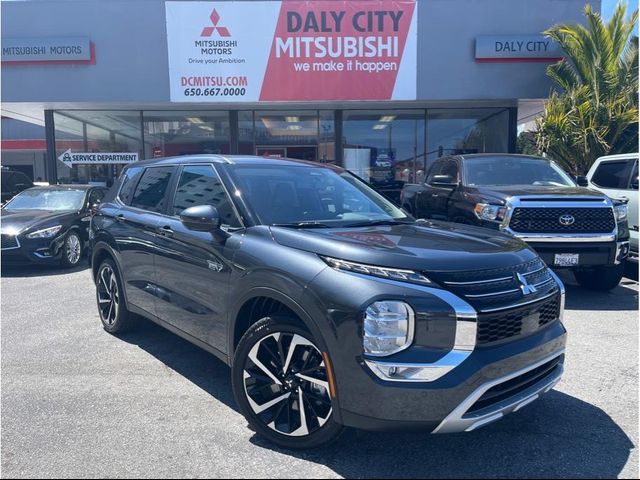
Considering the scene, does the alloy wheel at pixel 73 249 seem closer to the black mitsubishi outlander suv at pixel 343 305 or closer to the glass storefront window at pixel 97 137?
the black mitsubishi outlander suv at pixel 343 305

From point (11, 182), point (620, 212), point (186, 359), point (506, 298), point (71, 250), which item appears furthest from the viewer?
point (11, 182)

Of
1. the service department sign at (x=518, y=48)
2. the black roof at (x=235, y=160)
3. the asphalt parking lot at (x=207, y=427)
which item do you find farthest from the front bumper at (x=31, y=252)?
the service department sign at (x=518, y=48)

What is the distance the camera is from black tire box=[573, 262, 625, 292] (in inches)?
265

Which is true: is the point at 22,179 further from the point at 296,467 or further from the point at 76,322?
the point at 296,467

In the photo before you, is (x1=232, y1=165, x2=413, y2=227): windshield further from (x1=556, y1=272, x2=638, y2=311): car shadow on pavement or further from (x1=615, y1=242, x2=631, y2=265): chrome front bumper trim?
(x1=615, y1=242, x2=631, y2=265): chrome front bumper trim

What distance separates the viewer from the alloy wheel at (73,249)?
8.94m

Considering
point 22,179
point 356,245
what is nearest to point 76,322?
point 356,245

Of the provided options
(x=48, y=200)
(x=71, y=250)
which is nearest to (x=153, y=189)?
(x=71, y=250)

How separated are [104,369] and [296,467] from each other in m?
2.31

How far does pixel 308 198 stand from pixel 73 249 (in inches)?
274

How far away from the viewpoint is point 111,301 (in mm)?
5195

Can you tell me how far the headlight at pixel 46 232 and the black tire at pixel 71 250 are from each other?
8.7 inches

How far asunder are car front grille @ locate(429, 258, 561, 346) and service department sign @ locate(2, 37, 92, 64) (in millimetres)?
13150

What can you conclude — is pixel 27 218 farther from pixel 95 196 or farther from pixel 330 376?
pixel 330 376
